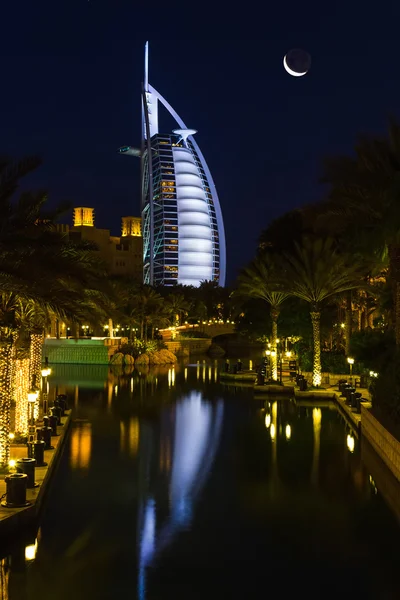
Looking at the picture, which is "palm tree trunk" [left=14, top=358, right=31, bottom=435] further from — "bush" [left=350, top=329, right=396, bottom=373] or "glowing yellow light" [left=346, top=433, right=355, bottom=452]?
"bush" [left=350, top=329, right=396, bottom=373]

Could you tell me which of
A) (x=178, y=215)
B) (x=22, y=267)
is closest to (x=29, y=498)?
(x=22, y=267)

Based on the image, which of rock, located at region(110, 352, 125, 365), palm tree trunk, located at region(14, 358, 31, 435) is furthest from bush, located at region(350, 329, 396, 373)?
rock, located at region(110, 352, 125, 365)

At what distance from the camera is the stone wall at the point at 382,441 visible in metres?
15.1

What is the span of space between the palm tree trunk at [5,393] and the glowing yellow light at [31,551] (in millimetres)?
3076

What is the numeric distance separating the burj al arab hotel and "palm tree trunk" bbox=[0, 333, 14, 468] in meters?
118

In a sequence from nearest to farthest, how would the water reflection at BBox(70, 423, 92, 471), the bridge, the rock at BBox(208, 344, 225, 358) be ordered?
the water reflection at BBox(70, 423, 92, 471)
the rock at BBox(208, 344, 225, 358)
the bridge

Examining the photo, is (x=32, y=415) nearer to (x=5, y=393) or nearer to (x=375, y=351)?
(x=5, y=393)

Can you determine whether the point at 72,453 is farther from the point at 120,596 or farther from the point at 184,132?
the point at 184,132

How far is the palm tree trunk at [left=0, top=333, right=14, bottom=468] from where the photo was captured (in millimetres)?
13648

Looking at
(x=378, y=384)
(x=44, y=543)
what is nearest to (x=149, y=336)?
(x=378, y=384)

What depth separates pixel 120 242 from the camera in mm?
165500

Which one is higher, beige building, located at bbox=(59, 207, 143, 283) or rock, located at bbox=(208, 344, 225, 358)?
beige building, located at bbox=(59, 207, 143, 283)

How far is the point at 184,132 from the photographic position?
145125 mm

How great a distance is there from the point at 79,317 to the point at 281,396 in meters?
18.4
